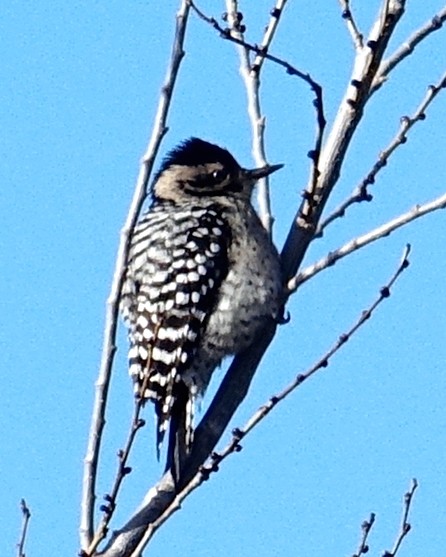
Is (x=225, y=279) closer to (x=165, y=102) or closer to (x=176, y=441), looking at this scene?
(x=176, y=441)

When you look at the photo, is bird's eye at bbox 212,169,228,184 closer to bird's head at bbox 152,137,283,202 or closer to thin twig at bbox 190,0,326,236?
bird's head at bbox 152,137,283,202

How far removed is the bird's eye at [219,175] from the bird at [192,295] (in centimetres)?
30

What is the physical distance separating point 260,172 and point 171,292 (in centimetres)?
63

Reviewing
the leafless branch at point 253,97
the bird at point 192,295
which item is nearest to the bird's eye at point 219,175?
the bird at point 192,295

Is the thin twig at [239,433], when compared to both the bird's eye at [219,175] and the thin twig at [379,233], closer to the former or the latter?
the thin twig at [379,233]

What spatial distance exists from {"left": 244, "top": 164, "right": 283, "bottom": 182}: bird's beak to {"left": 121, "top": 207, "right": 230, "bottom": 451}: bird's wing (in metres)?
0.29

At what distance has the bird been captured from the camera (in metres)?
5.94

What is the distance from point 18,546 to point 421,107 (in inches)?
80.7

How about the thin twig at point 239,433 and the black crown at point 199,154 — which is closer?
the thin twig at point 239,433

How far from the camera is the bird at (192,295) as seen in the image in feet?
19.5

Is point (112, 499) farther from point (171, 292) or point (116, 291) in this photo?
point (171, 292)

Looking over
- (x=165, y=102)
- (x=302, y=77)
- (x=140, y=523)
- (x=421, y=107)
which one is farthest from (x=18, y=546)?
(x=421, y=107)

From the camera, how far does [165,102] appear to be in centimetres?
418

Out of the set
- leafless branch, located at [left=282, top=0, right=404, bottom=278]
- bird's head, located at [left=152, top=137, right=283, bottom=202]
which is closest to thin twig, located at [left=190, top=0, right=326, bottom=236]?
leafless branch, located at [left=282, top=0, right=404, bottom=278]
